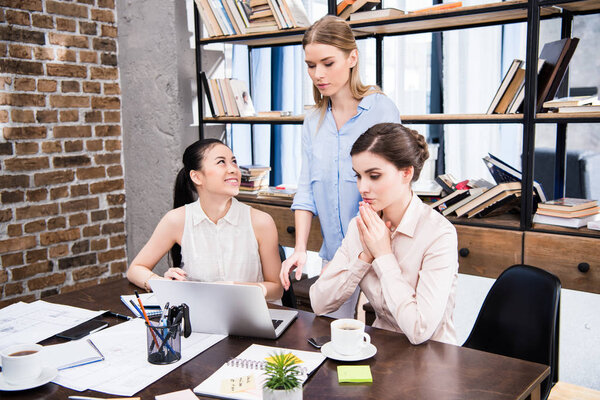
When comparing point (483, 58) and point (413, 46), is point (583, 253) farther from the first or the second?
point (413, 46)

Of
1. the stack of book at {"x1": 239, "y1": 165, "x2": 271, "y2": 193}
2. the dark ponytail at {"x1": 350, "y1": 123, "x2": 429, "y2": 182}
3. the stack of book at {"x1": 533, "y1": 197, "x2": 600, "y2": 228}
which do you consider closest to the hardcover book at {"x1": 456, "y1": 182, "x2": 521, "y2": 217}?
the stack of book at {"x1": 533, "y1": 197, "x2": 600, "y2": 228}

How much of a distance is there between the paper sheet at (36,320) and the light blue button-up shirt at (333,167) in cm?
99

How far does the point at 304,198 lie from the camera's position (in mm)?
2320

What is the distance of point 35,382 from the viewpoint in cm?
118

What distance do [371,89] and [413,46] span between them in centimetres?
140

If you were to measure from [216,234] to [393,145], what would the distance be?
0.73 meters

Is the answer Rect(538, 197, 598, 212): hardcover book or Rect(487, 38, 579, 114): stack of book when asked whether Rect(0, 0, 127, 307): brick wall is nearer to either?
Rect(487, 38, 579, 114): stack of book

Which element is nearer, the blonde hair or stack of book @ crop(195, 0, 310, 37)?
the blonde hair

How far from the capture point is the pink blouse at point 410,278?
1.44 meters

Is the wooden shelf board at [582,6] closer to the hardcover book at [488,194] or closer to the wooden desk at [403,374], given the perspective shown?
the hardcover book at [488,194]

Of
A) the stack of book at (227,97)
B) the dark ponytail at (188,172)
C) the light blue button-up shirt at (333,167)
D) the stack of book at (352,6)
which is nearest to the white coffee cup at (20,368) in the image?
the dark ponytail at (188,172)

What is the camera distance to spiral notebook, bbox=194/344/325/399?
3.75ft

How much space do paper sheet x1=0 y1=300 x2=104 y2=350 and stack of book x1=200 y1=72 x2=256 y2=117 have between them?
172 cm

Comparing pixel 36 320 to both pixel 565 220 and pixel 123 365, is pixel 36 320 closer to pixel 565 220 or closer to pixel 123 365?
pixel 123 365
